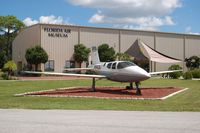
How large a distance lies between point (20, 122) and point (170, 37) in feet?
207

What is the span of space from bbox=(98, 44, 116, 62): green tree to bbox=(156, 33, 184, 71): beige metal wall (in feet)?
40.2

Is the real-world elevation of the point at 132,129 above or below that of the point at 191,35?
below

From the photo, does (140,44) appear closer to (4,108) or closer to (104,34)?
(104,34)

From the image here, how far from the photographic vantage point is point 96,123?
11930 mm

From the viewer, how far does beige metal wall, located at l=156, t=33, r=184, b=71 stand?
71.2 m

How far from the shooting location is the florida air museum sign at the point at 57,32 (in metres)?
59.0

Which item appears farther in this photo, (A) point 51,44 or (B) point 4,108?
(A) point 51,44

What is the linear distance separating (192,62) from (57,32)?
27.4 metres

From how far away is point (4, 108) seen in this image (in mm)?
17250

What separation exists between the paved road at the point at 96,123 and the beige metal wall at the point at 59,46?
1774 inches

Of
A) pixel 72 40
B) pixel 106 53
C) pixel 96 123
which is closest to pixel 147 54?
pixel 106 53

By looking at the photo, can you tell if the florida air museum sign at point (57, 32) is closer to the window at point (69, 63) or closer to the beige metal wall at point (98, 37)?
the beige metal wall at point (98, 37)

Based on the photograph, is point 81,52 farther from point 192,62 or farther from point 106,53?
A: point 192,62

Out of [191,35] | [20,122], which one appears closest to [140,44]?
[191,35]
